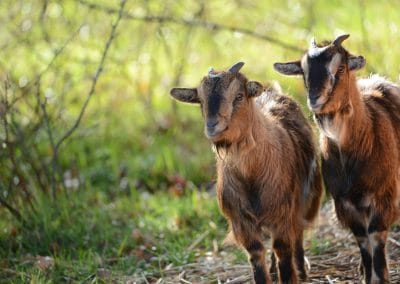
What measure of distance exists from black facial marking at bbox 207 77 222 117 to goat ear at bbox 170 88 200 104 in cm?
26

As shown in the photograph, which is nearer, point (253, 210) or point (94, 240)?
point (253, 210)

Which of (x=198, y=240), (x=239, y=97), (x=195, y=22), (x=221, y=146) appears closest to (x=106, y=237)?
(x=198, y=240)

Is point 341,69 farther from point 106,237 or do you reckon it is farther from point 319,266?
point 106,237

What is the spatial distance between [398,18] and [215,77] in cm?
529

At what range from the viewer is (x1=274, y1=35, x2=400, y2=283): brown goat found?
6.25 m

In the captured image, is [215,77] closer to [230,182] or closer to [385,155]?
[230,182]

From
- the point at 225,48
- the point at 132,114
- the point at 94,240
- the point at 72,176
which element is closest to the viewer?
the point at 94,240

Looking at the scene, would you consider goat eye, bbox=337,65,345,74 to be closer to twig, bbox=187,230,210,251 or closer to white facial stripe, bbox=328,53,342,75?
white facial stripe, bbox=328,53,342,75

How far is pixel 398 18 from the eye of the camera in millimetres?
11047

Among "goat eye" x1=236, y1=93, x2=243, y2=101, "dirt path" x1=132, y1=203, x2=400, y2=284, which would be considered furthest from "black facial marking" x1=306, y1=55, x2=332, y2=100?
"dirt path" x1=132, y1=203, x2=400, y2=284

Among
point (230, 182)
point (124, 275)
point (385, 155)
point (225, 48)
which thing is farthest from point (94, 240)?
point (225, 48)

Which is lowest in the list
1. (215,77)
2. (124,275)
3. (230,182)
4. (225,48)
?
(124,275)

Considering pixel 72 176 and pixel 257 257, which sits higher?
pixel 72 176

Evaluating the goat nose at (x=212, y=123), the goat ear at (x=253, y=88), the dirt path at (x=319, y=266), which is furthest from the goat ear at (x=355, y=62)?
the dirt path at (x=319, y=266)
